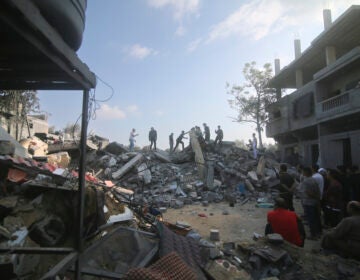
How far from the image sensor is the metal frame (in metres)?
1.41

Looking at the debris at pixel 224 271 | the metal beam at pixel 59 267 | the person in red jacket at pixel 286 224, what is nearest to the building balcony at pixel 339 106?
the person in red jacket at pixel 286 224

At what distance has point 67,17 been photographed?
1.78 meters

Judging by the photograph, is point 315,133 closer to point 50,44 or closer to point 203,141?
point 203,141

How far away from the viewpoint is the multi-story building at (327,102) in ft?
37.6

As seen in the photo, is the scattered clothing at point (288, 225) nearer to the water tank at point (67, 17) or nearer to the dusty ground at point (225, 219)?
the dusty ground at point (225, 219)

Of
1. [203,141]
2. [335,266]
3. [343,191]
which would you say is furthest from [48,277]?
[203,141]

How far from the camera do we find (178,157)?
54.0 feet

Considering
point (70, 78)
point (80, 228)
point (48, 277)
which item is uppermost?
point (70, 78)

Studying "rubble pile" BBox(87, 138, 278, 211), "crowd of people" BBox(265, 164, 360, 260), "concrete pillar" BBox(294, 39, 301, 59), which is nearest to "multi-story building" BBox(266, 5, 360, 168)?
"concrete pillar" BBox(294, 39, 301, 59)

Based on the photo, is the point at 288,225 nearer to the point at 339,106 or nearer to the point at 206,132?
the point at 339,106

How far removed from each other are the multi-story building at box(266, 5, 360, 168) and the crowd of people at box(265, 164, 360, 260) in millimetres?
5516

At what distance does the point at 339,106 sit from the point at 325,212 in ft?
24.5

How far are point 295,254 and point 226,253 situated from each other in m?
1.13

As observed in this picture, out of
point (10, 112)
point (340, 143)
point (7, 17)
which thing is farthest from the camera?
point (10, 112)
